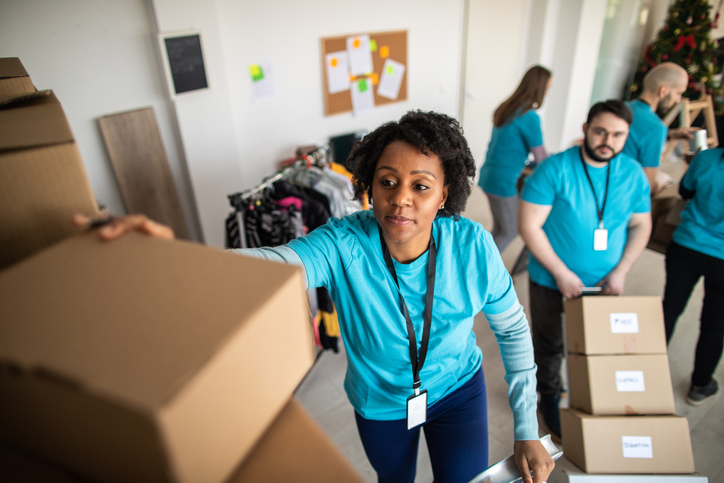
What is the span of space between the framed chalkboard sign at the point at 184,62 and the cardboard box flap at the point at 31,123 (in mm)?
2334

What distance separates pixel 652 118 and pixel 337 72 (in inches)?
98.6

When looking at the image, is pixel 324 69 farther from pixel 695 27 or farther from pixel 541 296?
pixel 695 27

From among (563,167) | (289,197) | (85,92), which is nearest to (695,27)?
(563,167)

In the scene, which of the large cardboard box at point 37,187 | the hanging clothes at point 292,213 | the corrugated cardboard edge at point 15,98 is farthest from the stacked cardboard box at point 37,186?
the hanging clothes at point 292,213

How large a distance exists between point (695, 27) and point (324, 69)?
4941 mm

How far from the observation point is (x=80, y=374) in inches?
15.3

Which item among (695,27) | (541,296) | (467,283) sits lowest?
(541,296)

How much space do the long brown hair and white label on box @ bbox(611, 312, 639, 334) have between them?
1.63 metres

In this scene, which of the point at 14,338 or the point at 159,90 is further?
the point at 159,90

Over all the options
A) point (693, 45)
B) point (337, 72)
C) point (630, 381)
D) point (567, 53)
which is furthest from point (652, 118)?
point (693, 45)

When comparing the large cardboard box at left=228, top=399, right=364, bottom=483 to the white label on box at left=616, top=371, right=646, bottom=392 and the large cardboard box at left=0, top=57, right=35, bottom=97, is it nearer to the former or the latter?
the large cardboard box at left=0, top=57, right=35, bottom=97

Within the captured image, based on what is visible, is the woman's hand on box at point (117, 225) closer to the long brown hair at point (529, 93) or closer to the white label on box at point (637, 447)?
the white label on box at point (637, 447)

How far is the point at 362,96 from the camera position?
4.17 metres

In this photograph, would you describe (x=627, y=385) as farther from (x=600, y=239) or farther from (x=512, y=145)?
(x=512, y=145)
